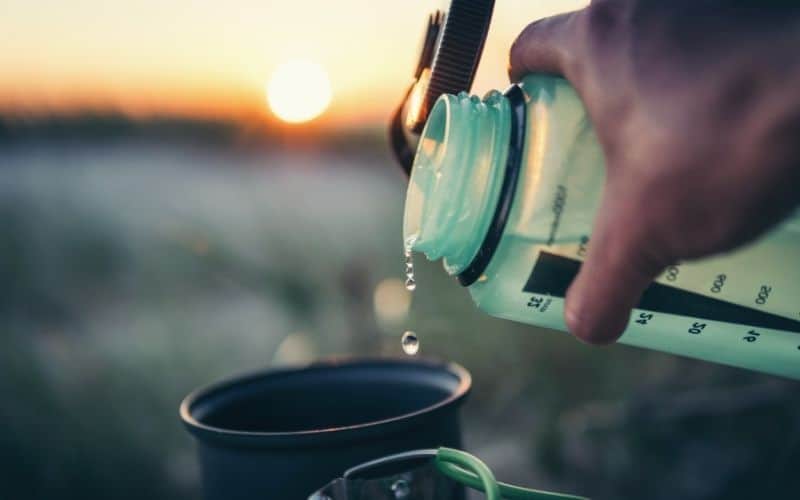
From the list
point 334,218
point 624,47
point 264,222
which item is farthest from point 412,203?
point 334,218

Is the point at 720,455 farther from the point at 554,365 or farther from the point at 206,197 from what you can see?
the point at 206,197

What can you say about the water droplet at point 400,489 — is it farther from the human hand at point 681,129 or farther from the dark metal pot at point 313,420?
the human hand at point 681,129

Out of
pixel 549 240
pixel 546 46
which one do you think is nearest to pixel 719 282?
pixel 549 240

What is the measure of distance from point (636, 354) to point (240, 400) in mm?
1599

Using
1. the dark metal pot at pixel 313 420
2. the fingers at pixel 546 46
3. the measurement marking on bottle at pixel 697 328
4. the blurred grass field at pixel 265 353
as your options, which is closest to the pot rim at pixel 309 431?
the dark metal pot at pixel 313 420

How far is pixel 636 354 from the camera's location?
237cm

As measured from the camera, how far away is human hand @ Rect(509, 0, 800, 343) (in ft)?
1.55

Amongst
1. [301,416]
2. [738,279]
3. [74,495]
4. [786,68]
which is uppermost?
[786,68]

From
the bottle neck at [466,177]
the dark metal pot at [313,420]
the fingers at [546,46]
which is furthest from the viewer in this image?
the dark metal pot at [313,420]

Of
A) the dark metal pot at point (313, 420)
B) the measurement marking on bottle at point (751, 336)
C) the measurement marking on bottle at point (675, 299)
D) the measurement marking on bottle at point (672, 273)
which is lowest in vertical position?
the dark metal pot at point (313, 420)

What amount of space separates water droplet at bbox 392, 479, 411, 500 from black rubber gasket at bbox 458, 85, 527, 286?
0.24 metres

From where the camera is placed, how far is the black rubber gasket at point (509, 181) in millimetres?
707

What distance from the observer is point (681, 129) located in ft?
1.61

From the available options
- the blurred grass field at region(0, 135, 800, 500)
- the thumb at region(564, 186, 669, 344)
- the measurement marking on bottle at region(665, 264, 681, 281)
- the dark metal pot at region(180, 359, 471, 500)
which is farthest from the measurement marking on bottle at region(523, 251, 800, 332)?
the blurred grass field at region(0, 135, 800, 500)
